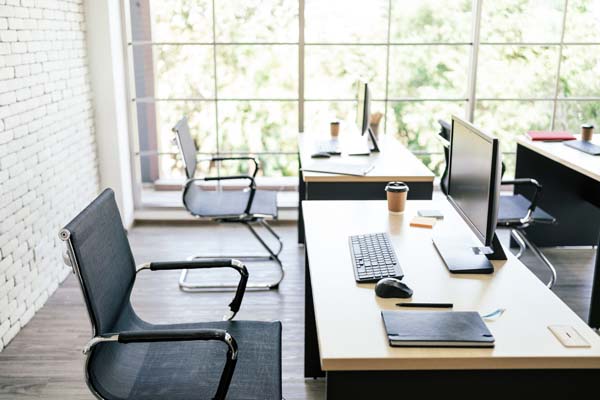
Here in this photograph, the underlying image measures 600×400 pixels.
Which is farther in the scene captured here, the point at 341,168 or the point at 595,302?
the point at 341,168

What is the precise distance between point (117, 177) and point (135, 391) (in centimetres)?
329

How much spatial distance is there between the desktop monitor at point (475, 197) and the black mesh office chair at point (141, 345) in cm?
71

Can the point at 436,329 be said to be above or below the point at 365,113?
below

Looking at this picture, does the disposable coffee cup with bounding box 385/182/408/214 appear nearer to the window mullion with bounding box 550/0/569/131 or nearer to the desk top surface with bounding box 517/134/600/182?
the desk top surface with bounding box 517/134/600/182

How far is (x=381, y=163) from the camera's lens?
158 inches

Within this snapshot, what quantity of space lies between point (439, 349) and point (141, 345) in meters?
1.11

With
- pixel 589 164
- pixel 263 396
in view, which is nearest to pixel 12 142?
pixel 263 396

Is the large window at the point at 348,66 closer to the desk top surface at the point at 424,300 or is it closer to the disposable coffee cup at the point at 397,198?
the disposable coffee cup at the point at 397,198

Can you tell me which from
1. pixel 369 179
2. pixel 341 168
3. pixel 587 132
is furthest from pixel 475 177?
Answer: pixel 587 132

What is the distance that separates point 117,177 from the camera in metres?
5.14

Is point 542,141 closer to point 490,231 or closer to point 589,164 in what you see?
point 589,164

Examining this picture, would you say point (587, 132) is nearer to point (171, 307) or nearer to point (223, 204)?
point (223, 204)

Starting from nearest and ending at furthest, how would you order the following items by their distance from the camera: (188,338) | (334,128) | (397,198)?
(188,338) → (397,198) → (334,128)

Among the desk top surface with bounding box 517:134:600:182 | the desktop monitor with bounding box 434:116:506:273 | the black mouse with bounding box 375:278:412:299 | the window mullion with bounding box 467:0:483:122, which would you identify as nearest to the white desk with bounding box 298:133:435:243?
the desk top surface with bounding box 517:134:600:182
